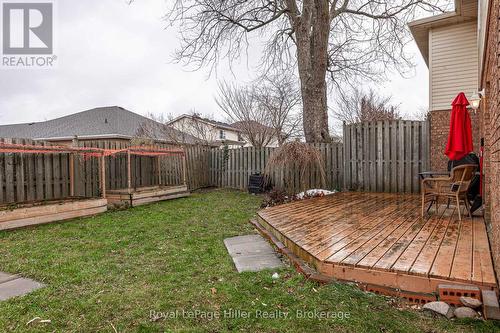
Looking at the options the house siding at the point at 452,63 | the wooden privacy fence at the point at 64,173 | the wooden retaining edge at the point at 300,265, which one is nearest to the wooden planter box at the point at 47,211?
the wooden privacy fence at the point at 64,173

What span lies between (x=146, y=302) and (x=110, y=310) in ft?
0.83

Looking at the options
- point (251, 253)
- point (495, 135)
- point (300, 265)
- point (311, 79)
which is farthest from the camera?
point (311, 79)

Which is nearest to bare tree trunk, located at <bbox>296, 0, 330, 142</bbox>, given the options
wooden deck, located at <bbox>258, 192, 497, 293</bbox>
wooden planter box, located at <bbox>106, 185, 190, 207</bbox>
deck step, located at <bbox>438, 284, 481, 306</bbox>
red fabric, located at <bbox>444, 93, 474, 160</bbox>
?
wooden planter box, located at <bbox>106, 185, 190, 207</bbox>

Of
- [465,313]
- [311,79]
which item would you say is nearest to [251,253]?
[465,313]

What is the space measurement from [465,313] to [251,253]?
212cm

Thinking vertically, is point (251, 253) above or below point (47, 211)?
below

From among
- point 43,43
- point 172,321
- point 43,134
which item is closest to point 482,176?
point 172,321

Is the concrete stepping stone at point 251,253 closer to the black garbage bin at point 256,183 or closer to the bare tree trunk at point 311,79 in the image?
the black garbage bin at point 256,183

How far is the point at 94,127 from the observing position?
1795cm

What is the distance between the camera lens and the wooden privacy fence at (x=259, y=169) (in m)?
8.66

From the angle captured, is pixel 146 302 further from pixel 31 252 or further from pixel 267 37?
pixel 267 37

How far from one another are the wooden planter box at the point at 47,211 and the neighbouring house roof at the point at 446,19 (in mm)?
8379

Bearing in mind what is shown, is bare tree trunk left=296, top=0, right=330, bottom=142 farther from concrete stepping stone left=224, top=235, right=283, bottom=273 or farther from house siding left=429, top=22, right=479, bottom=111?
concrete stepping stone left=224, top=235, right=283, bottom=273

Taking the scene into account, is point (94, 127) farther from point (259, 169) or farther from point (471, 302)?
point (471, 302)
